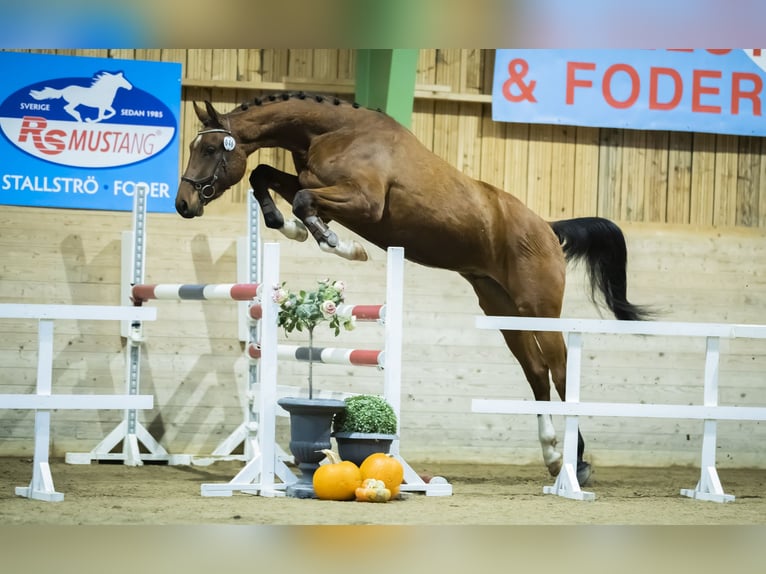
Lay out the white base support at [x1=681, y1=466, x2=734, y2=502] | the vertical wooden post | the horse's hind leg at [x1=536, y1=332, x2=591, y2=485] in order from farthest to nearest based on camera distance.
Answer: the vertical wooden post
the horse's hind leg at [x1=536, y1=332, x2=591, y2=485]
the white base support at [x1=681, y1=466, x2=734, y2=502]

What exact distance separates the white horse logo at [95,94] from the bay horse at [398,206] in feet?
6.10

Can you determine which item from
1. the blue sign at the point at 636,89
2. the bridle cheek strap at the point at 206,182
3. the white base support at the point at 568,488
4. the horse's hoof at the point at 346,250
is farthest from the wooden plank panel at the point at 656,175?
the bridle cheek strap at the point at 206,182

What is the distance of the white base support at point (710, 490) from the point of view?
4.63 meters

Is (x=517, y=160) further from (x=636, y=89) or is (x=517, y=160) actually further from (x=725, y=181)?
(x=725, y=181)

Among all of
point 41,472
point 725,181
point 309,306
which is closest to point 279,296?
point 309,306

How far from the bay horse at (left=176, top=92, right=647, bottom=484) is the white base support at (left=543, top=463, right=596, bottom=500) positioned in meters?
0.46

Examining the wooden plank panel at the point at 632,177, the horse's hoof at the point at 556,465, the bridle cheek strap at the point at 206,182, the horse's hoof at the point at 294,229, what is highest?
the wooden plank panel at the point at 632,177

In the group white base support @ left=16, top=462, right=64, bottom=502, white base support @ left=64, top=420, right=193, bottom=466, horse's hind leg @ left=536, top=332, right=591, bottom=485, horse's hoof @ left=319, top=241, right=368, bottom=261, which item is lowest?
white base support @ left=64, top=420, right=193, bottom=466

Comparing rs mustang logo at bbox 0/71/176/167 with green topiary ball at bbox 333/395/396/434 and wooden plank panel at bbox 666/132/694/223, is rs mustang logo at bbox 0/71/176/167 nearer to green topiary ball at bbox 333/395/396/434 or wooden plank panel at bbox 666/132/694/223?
green topiary ball at bbox 333/395/396/434

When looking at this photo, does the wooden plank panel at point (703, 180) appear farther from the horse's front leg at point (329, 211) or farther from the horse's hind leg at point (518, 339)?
the horse's front leg at point (329, 211)

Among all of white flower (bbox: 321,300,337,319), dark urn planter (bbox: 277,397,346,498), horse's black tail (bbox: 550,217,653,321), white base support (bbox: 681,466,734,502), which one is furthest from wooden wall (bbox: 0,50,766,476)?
white flower (bbox: 321,300,337,319)

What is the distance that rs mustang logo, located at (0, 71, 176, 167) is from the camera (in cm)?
→ 630
